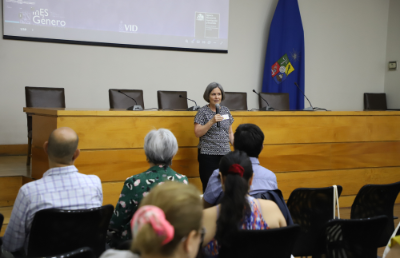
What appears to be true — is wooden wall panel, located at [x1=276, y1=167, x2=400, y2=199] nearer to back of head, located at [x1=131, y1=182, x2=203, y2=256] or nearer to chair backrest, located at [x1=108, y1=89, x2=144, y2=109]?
chair backrest, located at [x1=108, y1=89, x2=144, y2=109]

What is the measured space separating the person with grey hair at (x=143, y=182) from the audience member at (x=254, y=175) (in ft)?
0.57

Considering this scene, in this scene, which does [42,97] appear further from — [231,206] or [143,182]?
[231,206]

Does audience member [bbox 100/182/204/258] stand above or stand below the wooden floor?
above

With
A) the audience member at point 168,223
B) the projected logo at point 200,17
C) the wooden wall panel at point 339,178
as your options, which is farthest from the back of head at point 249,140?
the projected logo at point 200,17

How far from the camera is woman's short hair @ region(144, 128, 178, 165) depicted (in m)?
2.04

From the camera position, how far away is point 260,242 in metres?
1.57

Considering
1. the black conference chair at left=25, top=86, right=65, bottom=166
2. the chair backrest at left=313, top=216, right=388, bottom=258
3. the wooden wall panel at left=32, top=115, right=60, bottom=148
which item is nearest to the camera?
the chair backrest at left=313, top=216, right=388, bottom=258

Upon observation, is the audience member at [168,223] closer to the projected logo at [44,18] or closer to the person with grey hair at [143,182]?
the person with grey hair at [143,182]

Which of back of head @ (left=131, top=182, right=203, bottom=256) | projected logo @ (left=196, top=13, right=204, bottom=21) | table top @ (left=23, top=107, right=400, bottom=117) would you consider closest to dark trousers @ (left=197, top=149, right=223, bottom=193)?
table top @ (left=23, top=107, right=400, bottom=117)

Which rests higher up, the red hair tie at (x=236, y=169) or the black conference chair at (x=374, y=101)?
the black conference chair at (x=374, y=101)

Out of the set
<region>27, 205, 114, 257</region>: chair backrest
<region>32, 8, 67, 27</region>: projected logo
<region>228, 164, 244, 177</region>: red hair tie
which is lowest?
<region>27, 205, 114, 257</region>: chair backrest

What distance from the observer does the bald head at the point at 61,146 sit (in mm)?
1933

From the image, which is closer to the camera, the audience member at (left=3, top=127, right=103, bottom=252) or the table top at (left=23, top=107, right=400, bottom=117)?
the audience member at (left=3, top=127, right=103, bottom=252)

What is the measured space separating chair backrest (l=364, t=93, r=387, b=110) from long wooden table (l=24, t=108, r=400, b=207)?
93.9 inches
